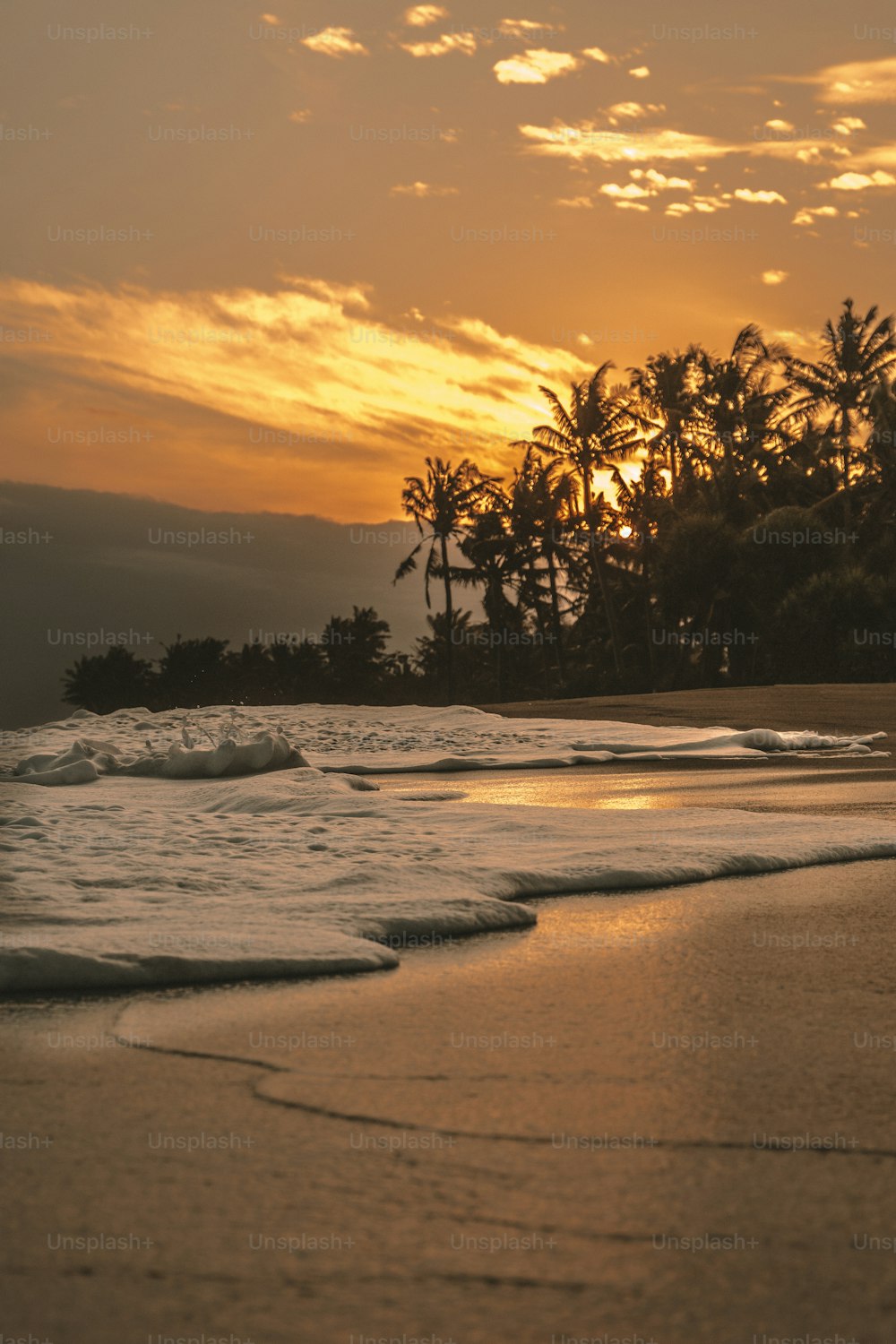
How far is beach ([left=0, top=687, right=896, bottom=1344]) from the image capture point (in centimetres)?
114

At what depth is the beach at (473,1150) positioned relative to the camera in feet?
3.75

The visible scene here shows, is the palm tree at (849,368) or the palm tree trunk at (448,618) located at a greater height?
the palm tree at (849,368)

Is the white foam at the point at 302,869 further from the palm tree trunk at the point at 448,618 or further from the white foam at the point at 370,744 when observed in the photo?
the palm tree trunk at the point at 448,618

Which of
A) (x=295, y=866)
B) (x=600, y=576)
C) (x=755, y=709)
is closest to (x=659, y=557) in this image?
(x=600, y=576)

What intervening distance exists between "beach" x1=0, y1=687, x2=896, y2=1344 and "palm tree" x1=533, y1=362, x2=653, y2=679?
3095 cm

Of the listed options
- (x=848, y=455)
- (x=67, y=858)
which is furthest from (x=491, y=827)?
(x=848, y=455)

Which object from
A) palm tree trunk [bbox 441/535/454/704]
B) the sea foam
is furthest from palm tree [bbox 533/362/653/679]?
the sea foam

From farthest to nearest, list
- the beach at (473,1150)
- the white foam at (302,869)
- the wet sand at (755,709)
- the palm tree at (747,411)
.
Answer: the palm tree at (747,411)
the wet sand at (755,709)
the white foam at (302,869)
the beach at (473,1150)

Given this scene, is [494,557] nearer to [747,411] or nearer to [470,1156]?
[747,411]

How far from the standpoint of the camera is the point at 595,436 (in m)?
33.5

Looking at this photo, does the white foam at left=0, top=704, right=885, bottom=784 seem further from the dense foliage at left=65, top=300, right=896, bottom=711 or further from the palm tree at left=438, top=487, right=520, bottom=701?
the palm tree at left=438, top=487, right=520, bottom=701

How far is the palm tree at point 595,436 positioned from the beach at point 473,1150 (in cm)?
3095

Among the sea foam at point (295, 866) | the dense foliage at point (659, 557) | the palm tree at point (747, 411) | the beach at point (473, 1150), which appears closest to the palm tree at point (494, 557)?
the dense foliage at point (659, 557)

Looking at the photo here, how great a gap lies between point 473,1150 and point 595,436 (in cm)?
3296
